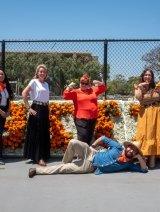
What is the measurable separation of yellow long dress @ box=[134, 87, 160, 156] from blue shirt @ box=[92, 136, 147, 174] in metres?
0.51

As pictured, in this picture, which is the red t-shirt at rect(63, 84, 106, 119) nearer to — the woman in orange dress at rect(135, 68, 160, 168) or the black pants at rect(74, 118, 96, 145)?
the black pants at rect(74, 118, 96, 145)

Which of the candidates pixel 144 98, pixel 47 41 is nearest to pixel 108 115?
pixel 144 98

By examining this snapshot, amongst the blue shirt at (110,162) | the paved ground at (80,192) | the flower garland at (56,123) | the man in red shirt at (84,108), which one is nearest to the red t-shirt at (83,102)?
the man in red shirt at (84,108)

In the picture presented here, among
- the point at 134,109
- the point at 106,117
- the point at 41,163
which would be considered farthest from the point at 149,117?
the point at 41,163

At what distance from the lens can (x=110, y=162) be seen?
7.96 m

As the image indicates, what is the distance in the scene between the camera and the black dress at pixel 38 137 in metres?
8.82

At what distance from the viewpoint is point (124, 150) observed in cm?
799

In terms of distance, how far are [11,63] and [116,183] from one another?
4.80 meters

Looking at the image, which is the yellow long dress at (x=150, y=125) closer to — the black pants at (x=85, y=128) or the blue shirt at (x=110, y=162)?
the blue shirt at (x=110, y=162)

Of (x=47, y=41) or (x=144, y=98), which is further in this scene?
(x=47, y=41)

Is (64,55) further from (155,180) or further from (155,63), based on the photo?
(155,180)

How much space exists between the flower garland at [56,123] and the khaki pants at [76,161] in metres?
1.58

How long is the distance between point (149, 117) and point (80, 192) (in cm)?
234

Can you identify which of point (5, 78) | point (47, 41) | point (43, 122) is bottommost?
point (43, 122)
